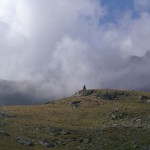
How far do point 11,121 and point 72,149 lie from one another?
101 feet

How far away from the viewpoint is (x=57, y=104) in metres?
153

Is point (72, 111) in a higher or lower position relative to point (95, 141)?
higher

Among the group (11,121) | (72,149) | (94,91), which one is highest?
(94,91)

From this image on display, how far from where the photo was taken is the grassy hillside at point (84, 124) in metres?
84.3

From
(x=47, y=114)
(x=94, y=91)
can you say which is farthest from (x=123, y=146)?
(x=94, y=91)

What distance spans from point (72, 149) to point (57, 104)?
71364 millimetres

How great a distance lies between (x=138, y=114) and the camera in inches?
4734

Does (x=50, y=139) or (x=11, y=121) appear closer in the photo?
(x=50, y=139)

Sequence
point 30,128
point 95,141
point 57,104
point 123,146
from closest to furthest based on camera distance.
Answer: point 123,146
point 95,141
point 30,128
point 57,104

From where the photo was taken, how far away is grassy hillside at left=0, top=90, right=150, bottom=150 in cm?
8431

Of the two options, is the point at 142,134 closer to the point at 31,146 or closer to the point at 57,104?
the point at 31,146

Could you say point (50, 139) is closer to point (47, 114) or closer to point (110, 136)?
point (110, 136)

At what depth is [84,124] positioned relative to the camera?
394ft

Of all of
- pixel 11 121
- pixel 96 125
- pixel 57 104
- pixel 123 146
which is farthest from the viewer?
pixel 57 104
